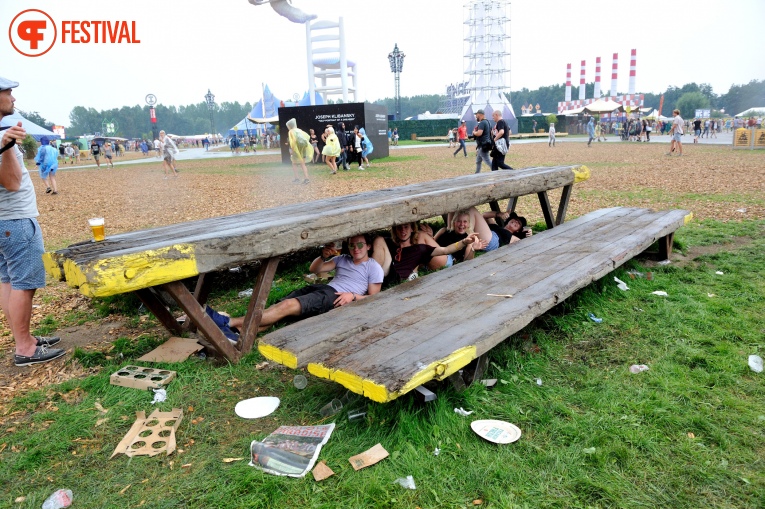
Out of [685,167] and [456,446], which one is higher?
[685,167]

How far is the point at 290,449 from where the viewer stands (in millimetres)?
2326

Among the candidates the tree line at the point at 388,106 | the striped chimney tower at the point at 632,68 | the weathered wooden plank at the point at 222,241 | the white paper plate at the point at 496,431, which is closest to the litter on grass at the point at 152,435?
the weathered wooden plank at the point at 222,241

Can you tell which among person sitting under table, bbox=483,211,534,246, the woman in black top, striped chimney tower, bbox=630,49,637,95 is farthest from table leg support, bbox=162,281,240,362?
striped chimney tower, bbox=630,49,637,95

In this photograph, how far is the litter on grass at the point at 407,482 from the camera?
2.09m

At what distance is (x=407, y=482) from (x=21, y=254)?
2807mm

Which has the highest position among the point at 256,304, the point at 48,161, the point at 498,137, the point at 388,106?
the point at 388,106

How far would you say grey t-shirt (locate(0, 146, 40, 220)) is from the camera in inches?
124

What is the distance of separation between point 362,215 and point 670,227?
331 centimetres

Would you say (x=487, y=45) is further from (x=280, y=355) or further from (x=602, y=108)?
(x=280, y=355)

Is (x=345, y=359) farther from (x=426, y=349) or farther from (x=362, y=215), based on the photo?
(x=362, y=215)

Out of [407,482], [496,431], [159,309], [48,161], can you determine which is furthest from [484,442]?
[48,161]

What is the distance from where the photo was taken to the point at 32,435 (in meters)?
2.57

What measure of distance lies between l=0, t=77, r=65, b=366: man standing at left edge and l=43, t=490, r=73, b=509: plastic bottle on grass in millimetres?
1652

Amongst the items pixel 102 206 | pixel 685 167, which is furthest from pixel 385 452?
pixel 685 167
